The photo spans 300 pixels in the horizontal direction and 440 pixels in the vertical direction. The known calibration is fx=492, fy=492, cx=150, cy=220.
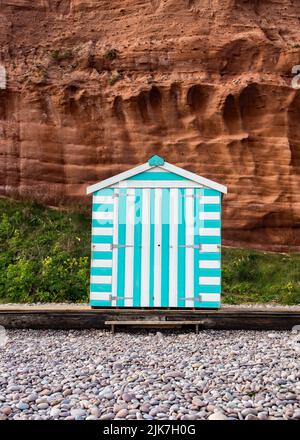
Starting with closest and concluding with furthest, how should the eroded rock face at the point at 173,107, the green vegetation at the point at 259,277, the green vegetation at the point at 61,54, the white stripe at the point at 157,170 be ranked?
the white stripe at the point at 157,170 → the green vegetation at the point at 259,277 → the eroded rock face at the point at 173,107 → the green vegetation at the point at 61,54

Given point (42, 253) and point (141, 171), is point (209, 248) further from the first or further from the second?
point (42, 253)

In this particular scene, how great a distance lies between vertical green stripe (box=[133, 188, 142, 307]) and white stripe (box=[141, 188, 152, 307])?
0.05 m

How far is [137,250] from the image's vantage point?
8.05m

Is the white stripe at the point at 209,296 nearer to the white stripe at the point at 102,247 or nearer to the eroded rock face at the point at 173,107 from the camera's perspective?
the white stripe at the point at 102,247

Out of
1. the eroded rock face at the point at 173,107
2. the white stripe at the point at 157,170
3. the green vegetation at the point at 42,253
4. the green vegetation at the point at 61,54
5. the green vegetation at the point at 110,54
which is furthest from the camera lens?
the green vegetation at the point at 61,54

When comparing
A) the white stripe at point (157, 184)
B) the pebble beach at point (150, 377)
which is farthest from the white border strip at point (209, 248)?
the pebble beach at point (150, 377)

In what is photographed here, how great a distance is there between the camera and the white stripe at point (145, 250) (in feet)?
26.0

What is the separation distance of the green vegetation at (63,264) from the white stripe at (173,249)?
407 centimetres

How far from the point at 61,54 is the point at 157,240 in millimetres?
12952

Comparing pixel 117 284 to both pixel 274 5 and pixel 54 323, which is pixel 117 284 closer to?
pixel 54 323

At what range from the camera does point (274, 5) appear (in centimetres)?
1894
